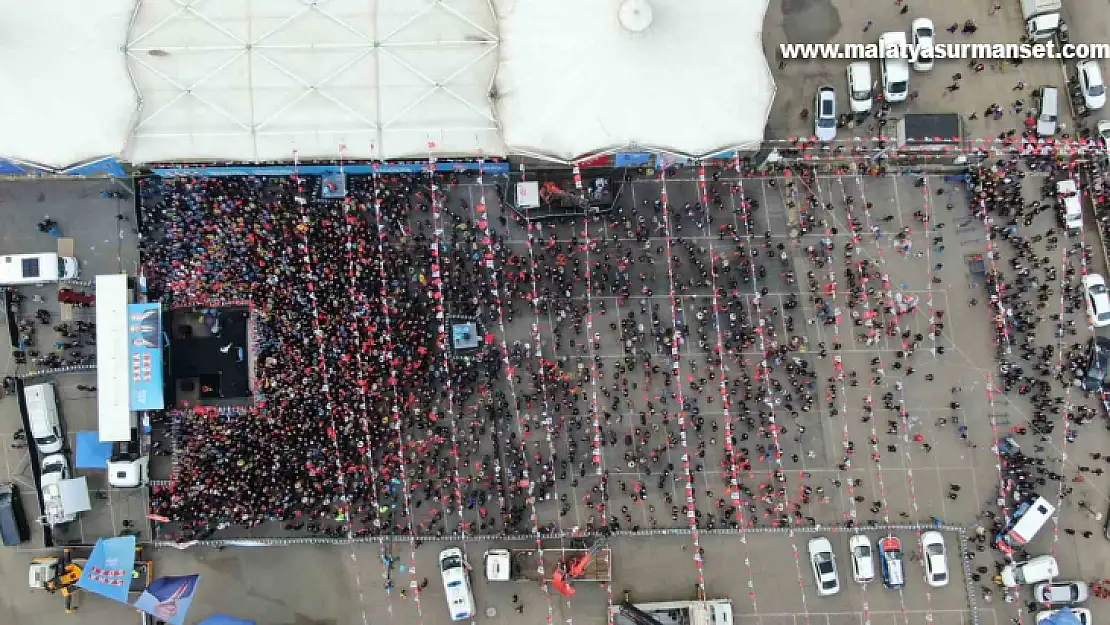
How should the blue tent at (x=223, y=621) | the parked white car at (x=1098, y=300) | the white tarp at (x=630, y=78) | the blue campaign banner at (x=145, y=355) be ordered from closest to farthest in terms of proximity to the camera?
the white tarp at (x=630, y=78) < the blue tent at (x=223, y=621) < the blue campaign banner at (x=145, y=355) < the parked white car at (x=1098, y=300)

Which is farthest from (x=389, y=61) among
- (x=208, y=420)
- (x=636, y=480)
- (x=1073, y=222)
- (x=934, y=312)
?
(x=1073, y=222)

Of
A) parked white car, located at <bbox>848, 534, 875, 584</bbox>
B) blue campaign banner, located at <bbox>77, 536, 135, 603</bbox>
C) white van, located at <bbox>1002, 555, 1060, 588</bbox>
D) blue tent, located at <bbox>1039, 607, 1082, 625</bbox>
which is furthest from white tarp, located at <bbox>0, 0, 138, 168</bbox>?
blue tent, located at <bbox>1039, 607, 1082, 625</bbox>

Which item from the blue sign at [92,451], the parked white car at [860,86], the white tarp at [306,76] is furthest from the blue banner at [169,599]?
the parked white car at [860,86]

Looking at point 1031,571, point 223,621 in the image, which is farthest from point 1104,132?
point 223,621

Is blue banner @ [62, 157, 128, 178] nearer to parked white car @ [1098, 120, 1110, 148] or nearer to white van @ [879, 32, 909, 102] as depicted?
white van @ [879, 32, 909, 102]

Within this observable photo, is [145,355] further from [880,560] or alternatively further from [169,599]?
[880,560]

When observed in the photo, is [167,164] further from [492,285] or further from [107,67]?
[492,285]

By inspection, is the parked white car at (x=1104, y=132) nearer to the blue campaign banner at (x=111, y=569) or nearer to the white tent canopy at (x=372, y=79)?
the white tent canopy at (x=372, y=79)
